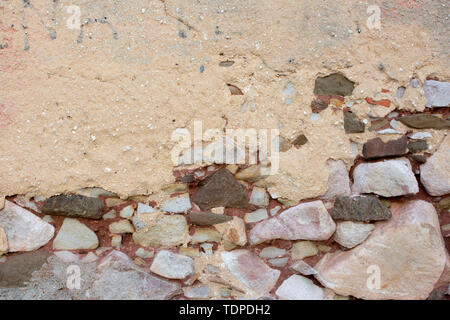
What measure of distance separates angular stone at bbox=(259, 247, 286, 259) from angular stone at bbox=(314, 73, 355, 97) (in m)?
0.60

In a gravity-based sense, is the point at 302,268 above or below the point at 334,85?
below

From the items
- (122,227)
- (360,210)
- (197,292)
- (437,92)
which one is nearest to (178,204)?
(122,227)

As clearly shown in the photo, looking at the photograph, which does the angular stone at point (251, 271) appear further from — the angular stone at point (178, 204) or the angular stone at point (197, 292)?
the angular stone at point (178, 204)

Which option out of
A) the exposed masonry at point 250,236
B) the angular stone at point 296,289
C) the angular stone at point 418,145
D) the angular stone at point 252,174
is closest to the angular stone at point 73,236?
the exposed masonry at point 250,236

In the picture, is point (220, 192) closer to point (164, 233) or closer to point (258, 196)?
point (258, 196)

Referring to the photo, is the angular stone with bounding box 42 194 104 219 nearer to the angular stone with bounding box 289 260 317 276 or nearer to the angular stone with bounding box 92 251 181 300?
the angular stone with bounding box 92 251 181 300

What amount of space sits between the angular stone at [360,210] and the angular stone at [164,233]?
0.57 meters

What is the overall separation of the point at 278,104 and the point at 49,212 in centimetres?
92

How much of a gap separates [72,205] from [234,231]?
23.4 inches

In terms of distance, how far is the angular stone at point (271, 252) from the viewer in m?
1.68

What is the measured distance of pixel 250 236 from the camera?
1671mm

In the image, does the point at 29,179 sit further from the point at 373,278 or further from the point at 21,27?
the point at 373,278

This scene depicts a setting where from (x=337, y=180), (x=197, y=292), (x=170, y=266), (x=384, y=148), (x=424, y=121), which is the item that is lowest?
(x=197, y=292)

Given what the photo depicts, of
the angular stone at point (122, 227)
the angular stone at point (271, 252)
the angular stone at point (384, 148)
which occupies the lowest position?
the angular stone at point (271, 252)
